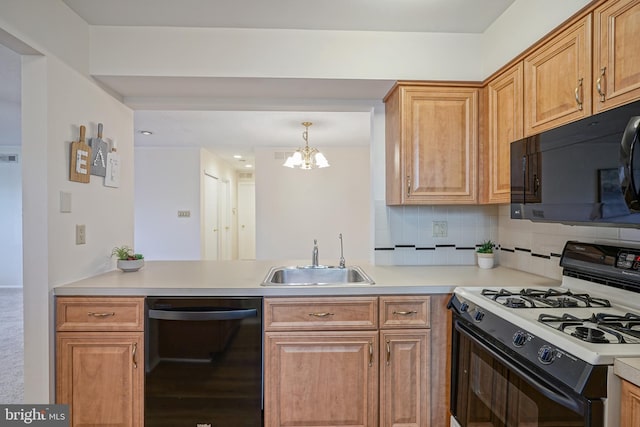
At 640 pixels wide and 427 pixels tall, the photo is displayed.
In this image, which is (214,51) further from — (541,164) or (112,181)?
(541,164)

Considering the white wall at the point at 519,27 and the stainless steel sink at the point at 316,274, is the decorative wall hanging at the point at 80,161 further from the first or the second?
the white wall at the point at 519,27

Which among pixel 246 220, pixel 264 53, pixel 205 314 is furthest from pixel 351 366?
pixel 246 220

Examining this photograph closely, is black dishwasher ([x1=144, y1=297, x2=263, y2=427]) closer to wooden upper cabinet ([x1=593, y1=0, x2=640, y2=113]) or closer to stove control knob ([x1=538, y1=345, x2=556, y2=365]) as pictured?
stove control knob ([x1=538, y1=345, x2=556, y2=365])

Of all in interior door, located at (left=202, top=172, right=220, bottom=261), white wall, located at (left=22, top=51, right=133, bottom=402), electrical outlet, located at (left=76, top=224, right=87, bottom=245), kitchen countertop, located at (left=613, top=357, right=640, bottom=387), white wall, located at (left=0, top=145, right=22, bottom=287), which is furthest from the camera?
interior door, located at (left=202, top=172, right=220, bottom=261)

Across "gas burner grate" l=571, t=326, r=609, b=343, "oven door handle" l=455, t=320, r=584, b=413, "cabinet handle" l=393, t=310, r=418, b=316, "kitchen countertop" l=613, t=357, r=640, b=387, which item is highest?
"gas burner grate" l=571, t=326, r=609, b=343

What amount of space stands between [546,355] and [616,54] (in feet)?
3.52

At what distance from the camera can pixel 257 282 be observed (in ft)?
5.92

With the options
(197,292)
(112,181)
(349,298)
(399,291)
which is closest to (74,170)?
(112,181)

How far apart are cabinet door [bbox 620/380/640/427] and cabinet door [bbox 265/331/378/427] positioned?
0.98m

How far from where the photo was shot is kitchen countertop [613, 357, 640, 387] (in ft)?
2.70

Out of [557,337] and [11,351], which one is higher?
[557,337]

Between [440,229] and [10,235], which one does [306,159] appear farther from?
[10,235]

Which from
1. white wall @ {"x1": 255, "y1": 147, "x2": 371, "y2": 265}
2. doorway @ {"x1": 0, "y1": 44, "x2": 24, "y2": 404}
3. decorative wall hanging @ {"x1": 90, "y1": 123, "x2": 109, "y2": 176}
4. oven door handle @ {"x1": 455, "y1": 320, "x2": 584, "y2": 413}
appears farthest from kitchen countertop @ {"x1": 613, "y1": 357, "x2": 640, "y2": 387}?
white wall @ {"x1": 255, "y1": 147, "x2": 371, "y2": 265}

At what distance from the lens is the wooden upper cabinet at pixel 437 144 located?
6.53 feet
